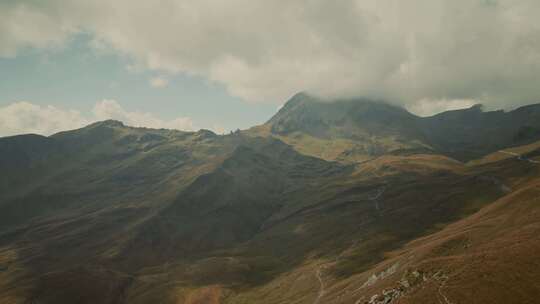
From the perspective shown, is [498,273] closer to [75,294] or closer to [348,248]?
[348,248]

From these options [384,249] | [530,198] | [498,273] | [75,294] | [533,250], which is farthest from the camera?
[75,294]

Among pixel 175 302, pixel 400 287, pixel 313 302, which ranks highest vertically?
pixel 400 287

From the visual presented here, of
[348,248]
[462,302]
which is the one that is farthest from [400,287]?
[348,248]

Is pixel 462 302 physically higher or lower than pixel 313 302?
higher

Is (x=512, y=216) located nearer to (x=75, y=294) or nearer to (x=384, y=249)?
(x=384, y=249)

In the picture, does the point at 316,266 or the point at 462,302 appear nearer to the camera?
the point at 462,302

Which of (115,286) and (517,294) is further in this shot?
(115,286)

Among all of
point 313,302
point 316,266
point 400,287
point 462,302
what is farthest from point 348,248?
point 462,302

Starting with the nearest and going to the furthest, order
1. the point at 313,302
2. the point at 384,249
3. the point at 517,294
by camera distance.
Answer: the point at 517,294, the point at 313,302, the point at 384,249

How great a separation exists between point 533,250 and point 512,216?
56.3m

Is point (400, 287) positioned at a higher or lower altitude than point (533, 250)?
lower

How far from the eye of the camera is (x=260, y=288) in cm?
16712

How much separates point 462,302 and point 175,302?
139527 mm

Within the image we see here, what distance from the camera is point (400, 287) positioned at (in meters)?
70.3
